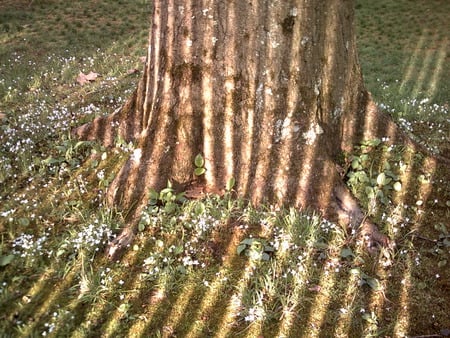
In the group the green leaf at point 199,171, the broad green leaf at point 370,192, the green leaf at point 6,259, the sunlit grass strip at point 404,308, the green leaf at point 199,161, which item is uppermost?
the green leaf at point 199,161

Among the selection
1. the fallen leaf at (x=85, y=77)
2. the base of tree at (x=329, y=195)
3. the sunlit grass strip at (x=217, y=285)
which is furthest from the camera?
the fallen leaf at (x=85, y=77)

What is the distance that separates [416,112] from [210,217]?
3994mm

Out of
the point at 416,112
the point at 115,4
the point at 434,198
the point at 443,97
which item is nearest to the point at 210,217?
the point at 434,198

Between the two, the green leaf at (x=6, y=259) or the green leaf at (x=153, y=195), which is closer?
the green leaf at (x=6, y=259)

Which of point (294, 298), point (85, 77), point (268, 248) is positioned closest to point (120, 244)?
point (268, 248)

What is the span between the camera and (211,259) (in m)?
3.83

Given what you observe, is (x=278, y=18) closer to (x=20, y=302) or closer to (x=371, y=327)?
(x=371, y=327)

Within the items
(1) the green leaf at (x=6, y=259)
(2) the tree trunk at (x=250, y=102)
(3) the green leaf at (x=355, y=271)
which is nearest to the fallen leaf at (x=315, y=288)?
(3) the green leaf at (x=355, y=271)

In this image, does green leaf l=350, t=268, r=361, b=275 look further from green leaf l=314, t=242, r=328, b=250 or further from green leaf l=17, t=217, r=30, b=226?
green leaf l=17, t=217, r=30, b=226

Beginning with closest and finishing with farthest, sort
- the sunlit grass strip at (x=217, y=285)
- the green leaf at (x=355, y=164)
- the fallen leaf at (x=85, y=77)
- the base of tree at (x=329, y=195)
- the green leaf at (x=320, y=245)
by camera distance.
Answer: the sunlit grass strip at (x=217, y=285) < the green leaf at (x=320, y=245) < the base of tree at (x=329, y=195) < the green leaf at (x=355, y=164) < the fallen leaf at (x=85, y=77)

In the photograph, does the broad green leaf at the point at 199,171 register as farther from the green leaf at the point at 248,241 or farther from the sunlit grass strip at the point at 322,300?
the sunlit grass strip at the point at 322,300

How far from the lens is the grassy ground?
10.9 feet

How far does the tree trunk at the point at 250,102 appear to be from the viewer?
404cm

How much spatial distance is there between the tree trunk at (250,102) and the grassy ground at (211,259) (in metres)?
0.25
